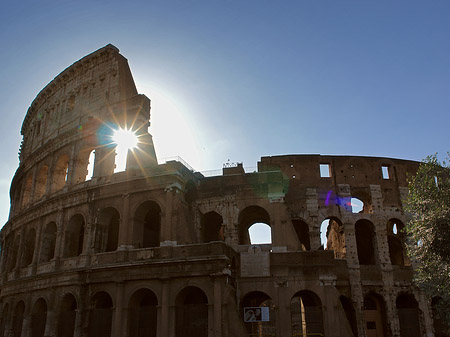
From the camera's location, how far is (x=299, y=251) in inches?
717

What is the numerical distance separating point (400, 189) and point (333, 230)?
A: 4.86 metres

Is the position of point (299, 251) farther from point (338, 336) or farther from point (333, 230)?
point (333, 230)

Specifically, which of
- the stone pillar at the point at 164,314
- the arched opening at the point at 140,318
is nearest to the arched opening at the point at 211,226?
the stone pillar at the point at 164,314

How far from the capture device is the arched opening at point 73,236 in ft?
68.5

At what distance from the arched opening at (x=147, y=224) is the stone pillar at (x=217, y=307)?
4.81m

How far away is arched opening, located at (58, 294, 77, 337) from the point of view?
18781 mm

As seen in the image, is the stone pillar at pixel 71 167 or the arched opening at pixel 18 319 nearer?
the arched opening at pixel 18 319

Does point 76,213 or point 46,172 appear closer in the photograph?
point 76,213

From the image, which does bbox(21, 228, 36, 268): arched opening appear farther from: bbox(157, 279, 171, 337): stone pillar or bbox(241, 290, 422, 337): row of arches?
bbox(241, 290, 422, 337): row of arches

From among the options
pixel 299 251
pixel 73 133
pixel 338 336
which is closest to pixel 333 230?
pixel 299 251

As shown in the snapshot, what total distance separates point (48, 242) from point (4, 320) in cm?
520

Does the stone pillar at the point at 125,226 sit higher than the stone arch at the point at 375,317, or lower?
higher

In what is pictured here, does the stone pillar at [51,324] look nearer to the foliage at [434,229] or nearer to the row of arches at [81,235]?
the row of arches at [81,235]

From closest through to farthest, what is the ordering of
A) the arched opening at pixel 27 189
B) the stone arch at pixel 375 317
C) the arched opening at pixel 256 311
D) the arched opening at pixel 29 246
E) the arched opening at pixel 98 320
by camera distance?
the arched opening at pixel 256 311 < the arched opening at pixel 98 320 < the stone arch at pixel 375 317 < the arched opening at pixel 29 246 < the arched opening at pixel 27 189
